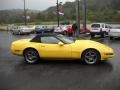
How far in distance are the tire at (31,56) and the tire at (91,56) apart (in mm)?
1975

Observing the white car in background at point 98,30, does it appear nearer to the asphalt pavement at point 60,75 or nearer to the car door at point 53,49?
the asphalt pavement at point 60,75

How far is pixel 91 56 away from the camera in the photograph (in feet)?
36.9

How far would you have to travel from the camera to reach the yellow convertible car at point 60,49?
442 inches

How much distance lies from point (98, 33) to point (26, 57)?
1860 cm

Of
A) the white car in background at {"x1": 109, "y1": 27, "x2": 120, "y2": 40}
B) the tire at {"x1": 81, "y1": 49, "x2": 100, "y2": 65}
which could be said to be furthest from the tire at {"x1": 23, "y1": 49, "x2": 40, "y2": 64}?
the white car in background at {"x1": 109, "y1": 27, "x2": 120, "y2": 40}

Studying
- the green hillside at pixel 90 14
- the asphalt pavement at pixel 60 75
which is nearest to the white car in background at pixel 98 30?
the asphalt pavement at pixel 60 75

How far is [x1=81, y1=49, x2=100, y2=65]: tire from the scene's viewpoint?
441 inches

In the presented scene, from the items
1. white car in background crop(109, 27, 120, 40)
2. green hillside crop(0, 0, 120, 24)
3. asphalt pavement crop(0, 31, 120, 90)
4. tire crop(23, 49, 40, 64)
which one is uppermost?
green hillside crop(0, 0, 120, 24)

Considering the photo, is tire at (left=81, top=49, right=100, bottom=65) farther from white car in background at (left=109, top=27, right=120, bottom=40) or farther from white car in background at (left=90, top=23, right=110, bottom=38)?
white car in background at (left=90, top=23, right=110, bottom=38)

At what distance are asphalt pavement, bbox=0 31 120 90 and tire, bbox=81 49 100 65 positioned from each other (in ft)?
0.74

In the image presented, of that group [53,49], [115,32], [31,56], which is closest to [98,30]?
[115,32]

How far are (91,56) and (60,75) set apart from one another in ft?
7.45

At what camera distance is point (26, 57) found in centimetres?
1200

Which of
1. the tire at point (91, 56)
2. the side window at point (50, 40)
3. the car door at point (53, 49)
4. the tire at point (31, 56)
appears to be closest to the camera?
the tire at point (91, 56)
